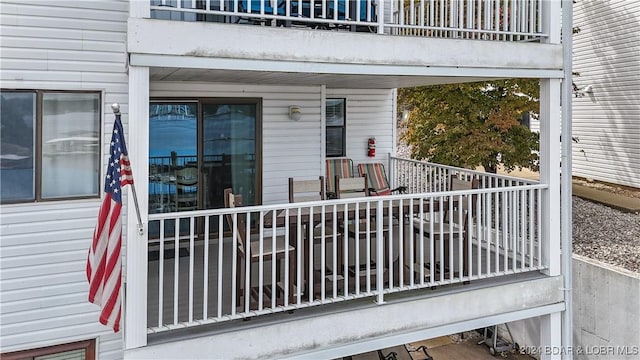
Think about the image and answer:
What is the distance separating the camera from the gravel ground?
8961mm

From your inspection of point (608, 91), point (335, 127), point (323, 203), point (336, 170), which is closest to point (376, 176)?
point (336, 170)

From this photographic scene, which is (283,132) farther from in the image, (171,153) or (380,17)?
(380,17)

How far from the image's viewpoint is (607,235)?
1019cm

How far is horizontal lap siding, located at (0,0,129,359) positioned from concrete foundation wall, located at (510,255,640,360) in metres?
7.68

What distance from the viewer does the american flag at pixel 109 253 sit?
4078 millimetres

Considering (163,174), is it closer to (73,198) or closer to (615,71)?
(73,198)

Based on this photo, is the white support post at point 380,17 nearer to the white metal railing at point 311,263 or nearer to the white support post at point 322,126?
the white metal railing at point 311,263

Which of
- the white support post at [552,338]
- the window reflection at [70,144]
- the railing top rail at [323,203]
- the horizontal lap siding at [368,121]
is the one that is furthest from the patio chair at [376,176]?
the window reflection at [70,144]

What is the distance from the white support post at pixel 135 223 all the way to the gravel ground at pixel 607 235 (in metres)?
8.12

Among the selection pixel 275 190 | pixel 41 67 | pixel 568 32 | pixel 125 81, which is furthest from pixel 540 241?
pixel 41 67

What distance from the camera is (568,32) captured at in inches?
247

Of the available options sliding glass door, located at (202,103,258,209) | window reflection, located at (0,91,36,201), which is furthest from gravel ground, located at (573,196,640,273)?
window reflection, located at (0,91,36,201)

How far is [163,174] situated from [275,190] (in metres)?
1.79

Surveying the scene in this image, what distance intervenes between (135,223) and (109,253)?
35 centimetres
